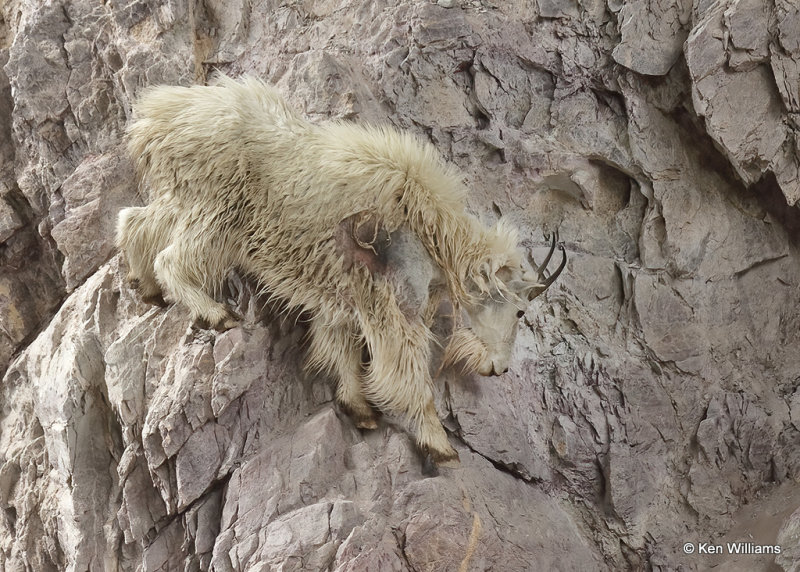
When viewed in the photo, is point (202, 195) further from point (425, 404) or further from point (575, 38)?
point (575, 38)

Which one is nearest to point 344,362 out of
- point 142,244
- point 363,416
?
point 363,416

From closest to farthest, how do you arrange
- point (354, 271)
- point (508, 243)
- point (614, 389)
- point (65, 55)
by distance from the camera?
point (354, 271)
point (508, 243)
point (614, 389)
point (65, 55)

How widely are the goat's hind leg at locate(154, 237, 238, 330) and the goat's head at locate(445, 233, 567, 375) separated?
1.26 meters

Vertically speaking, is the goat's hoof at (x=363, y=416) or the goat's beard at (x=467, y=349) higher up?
the goat's beard at (x=467, y=349)

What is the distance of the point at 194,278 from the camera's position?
147 inches

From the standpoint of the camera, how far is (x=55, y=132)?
4.72m

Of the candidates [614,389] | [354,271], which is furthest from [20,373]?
[614,389]

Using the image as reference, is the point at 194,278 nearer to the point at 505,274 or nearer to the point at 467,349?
the point at 467,349

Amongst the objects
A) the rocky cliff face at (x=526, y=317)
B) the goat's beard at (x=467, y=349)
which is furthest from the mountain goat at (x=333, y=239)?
the rocky cliff face at (x=526, y=317)

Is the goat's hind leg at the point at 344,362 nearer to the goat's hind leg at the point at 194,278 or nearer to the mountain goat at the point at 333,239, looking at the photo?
the mountain goat at the point at 333,239

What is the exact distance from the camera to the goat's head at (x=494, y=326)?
3.94 metres

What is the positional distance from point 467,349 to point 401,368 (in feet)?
1.55

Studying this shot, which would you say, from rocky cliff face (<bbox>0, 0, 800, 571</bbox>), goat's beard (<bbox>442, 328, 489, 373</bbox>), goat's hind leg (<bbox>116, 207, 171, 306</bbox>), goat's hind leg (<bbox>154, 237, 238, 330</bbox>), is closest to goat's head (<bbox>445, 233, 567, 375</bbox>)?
goat's beard (<bbox>442, 328, 489, 373</bbox>)

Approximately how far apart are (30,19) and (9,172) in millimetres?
1013
